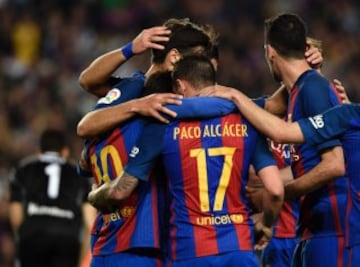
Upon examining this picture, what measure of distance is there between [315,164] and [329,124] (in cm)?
30

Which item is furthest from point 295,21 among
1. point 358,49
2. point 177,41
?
A: point 358,49

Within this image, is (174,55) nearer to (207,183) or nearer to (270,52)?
(270,52)

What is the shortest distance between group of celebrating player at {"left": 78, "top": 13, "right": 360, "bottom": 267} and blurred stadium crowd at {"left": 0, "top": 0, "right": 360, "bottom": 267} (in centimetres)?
908

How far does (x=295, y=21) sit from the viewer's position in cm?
667

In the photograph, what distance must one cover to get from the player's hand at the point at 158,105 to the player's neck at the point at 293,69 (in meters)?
0.76

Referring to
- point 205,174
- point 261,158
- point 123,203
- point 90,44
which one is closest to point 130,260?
point 123,203

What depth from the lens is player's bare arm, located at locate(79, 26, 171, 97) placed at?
6523 mm

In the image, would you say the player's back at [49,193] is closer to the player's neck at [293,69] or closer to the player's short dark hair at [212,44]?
the player's short dark hair at [212,44]

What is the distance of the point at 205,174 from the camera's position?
6.12 meters

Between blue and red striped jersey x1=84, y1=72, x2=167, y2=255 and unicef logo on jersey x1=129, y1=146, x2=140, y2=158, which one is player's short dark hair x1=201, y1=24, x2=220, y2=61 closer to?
blue and red striped jersey x1=84, y1=72, x2=167, y2=255

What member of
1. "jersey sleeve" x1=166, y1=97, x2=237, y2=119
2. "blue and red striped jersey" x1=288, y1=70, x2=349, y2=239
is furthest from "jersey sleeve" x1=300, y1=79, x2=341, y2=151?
"jersey sleeve" x1=166, y1=97, x2=237, y2=119

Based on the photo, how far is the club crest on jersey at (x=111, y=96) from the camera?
661 centimetres

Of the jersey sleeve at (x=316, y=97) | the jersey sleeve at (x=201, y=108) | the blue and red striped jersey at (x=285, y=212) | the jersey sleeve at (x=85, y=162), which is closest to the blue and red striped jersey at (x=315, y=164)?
the jersey sleeve at (x=316, y=97)

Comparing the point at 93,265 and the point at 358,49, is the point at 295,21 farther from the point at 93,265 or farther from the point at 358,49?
→ the point at 358,49
